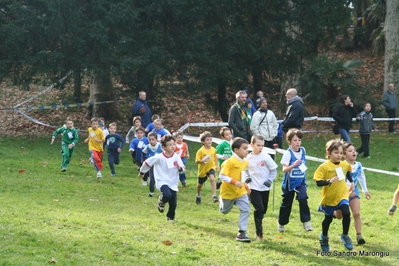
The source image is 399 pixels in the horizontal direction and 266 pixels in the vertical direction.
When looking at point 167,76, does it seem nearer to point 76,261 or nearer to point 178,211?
point 178,211

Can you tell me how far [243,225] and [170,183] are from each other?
193 centimetres

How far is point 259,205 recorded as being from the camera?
11344 mm

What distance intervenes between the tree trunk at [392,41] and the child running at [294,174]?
1938 cm

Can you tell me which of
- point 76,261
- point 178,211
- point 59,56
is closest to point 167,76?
point 59,56

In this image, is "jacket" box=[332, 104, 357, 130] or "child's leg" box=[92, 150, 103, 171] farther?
"jacket" box=[332, 104, 357, 130]

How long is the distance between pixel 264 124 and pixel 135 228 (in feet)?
22.4

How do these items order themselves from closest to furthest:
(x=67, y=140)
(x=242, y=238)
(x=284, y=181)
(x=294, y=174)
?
(x=242, y=238)
(x=294, y=174)
(x=284, y=181)
(x=67, y=140)

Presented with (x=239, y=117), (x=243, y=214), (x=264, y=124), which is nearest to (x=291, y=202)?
(x=243, y=214)

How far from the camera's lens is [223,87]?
95.1ft

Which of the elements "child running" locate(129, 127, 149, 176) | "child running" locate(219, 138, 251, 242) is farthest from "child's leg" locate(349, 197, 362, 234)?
"child running" locate(129, 127, 149, 176)

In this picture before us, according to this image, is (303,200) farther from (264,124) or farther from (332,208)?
(264,124)

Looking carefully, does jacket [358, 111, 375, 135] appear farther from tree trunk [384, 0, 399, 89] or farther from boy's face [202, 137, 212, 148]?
boy's face [202, 137, 212, 148]

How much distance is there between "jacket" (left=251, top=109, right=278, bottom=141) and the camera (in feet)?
58.2

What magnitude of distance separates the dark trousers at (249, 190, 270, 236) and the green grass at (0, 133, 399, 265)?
0.82 ft
